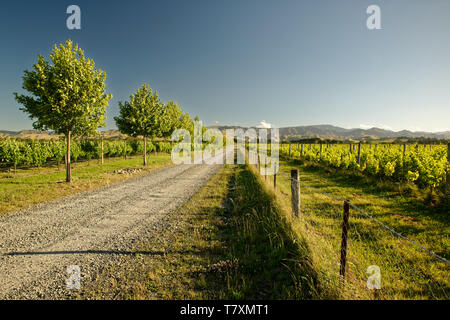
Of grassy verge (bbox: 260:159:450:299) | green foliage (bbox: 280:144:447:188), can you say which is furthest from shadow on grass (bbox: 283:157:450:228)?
green foliage (bbox: 280:144:447:188)

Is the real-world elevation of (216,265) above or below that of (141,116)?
below

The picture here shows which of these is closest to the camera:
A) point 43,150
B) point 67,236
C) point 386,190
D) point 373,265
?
point 373,265

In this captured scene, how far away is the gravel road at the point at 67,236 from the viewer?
326 centimetres

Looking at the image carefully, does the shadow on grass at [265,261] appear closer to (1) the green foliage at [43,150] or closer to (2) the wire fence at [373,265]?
(2) the wire fence at [373,265]

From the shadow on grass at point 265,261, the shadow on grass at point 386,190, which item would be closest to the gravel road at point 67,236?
the shadow on grass at point 265,261

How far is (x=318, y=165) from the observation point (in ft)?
55.7

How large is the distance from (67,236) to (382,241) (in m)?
7.34

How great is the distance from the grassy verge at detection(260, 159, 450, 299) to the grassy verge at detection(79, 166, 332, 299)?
0.37 m

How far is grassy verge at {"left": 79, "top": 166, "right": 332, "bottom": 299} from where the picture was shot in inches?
118

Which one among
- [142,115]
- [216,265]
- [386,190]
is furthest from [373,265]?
[142,115]

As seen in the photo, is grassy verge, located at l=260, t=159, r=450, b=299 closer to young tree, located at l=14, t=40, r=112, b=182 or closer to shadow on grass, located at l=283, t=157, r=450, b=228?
shadow on grass, located at l=283, t=157, r=450, b=228

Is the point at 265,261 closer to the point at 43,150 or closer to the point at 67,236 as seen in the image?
the point at 67,236

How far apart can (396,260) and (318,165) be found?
1396 cm

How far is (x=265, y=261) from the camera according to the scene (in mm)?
3842
